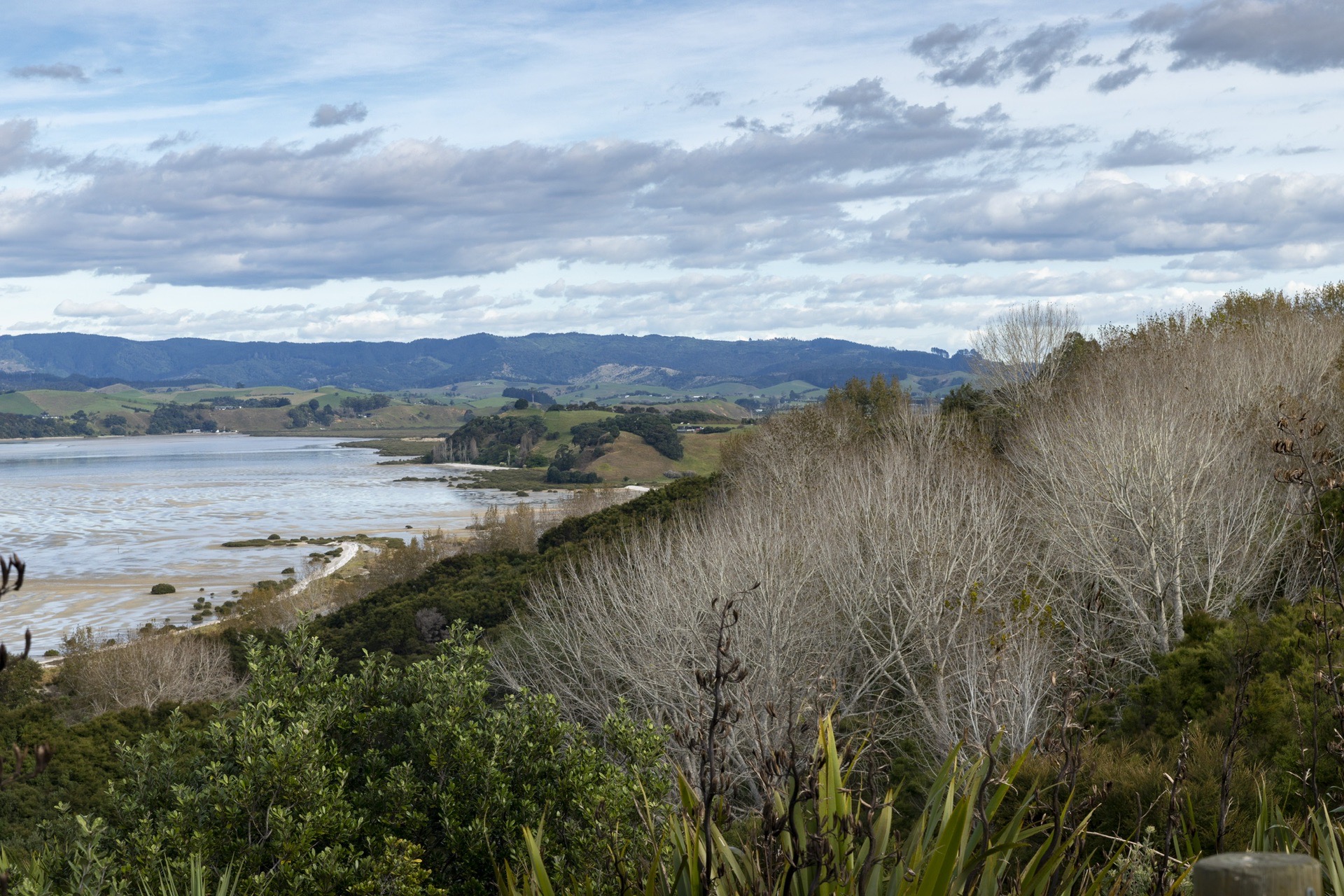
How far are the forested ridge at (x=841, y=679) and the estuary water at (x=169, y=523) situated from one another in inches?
646

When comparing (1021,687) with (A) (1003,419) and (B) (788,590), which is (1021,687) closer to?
(B) (788,590)

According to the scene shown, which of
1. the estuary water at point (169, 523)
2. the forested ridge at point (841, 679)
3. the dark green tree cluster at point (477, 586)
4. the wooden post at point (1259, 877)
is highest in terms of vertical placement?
the wooden post at point (1259, 877)

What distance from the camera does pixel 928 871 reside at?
12.1 ft

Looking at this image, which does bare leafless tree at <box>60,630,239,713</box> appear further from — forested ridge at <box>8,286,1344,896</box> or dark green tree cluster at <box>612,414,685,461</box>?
dark green tree cluster at <box>612,414,685,461</box>

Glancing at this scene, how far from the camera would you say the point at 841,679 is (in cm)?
2127

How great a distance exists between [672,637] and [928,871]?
21.2 m

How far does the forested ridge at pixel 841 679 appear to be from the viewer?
446 centimetres

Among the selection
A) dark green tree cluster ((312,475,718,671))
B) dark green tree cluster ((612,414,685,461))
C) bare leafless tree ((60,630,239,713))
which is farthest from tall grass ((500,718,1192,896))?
dark green tree cluster ((612,414,685,461))

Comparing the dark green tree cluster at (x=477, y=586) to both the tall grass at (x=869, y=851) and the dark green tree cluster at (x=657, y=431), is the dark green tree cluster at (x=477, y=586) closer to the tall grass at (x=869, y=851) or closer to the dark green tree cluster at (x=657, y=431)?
the tall grass at (x=869, y=851)

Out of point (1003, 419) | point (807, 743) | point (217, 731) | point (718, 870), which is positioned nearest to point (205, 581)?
point (1003, 419)

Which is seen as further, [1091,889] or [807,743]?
[807,743]

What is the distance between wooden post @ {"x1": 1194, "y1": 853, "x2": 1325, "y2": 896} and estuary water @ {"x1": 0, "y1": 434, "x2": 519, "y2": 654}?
144ft

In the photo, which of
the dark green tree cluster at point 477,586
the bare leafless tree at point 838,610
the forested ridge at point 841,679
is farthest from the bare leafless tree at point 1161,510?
the dark green tree cluster at point 477,586

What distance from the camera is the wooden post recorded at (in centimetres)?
259
